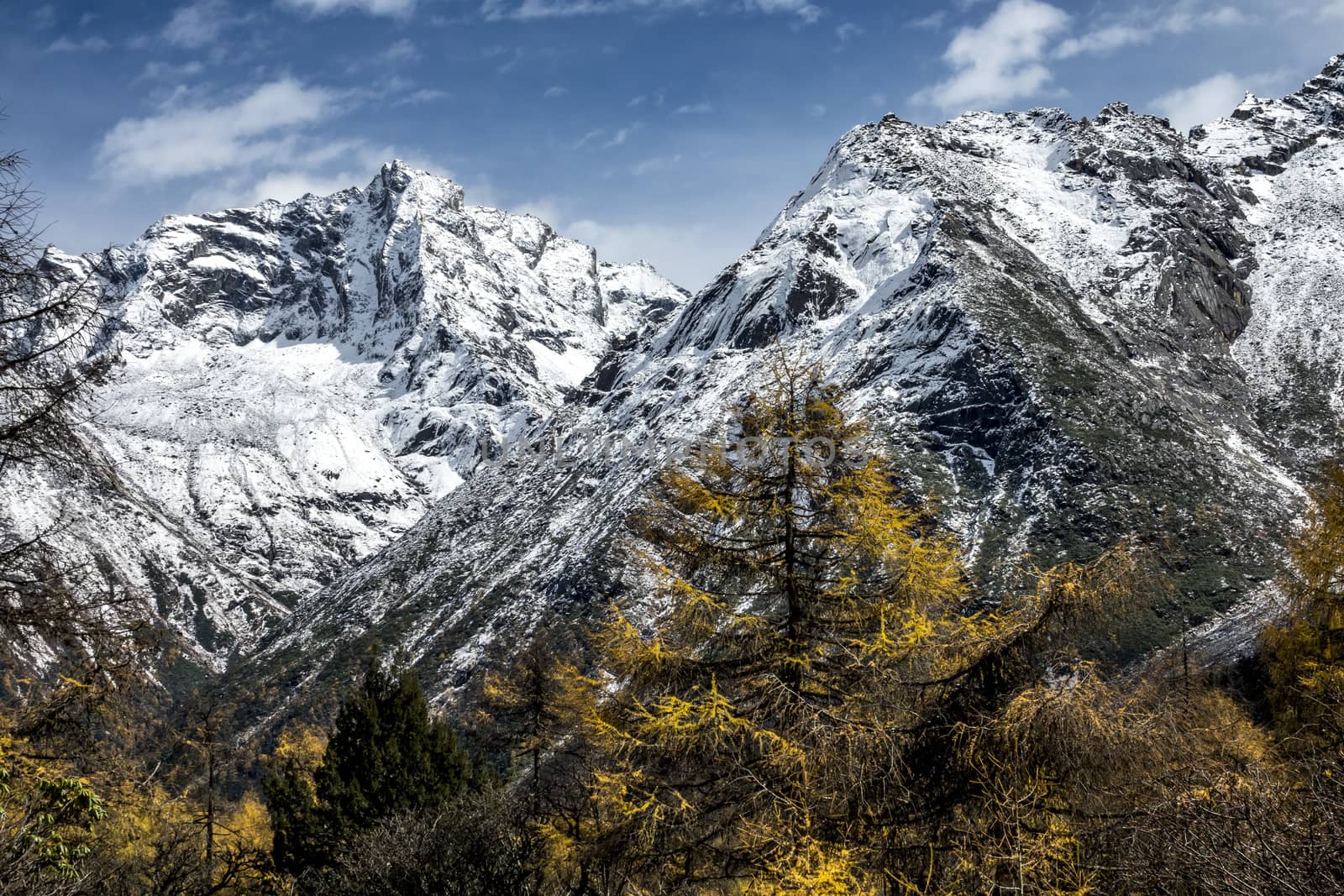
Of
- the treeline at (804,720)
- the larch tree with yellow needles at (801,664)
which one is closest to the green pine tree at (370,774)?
the treeline at (804,720)

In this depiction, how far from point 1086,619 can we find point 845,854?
11.1ft

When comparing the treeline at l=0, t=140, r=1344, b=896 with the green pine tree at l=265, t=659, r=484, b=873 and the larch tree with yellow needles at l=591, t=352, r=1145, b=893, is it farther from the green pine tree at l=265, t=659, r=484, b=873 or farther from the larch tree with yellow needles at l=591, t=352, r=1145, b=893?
the green pine tree at l=265, t=659, r=484, b=873

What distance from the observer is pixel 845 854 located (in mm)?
7855

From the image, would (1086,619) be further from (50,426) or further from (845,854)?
(50,426)

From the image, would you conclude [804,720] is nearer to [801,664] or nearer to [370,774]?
[801,664]

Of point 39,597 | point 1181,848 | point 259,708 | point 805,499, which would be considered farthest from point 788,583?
point 259,708

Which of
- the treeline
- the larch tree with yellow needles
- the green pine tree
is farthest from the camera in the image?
the green pine tree

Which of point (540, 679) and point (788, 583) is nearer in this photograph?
point (788, 583)

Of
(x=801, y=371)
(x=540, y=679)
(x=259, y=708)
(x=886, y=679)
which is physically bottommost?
(x=259, y=708)

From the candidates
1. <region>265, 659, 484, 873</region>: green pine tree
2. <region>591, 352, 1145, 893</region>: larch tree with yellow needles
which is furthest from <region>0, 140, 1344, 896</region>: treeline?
<region>265, 659, 484, 873</region>: green pine tree

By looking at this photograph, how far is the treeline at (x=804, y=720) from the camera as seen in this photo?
7.05m

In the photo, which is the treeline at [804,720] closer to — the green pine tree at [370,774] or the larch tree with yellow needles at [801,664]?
the larch tree with yellow needles at [801,664]

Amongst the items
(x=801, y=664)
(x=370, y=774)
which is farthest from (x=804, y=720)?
(x=370, y=774)

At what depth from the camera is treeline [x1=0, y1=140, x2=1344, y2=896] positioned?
7055 mm
